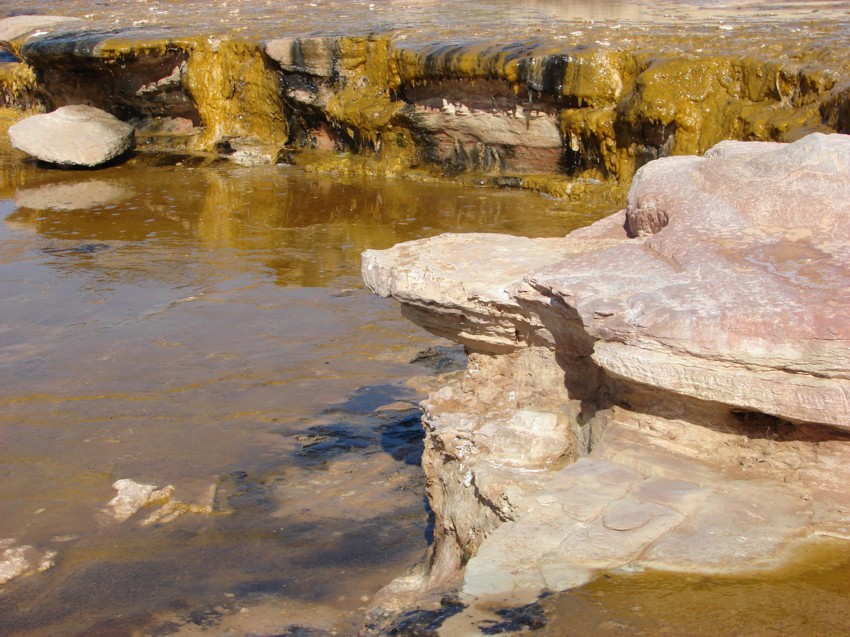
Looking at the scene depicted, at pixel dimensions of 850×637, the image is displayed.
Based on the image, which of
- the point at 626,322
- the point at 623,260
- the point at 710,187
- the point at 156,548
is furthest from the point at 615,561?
the point at 156,548

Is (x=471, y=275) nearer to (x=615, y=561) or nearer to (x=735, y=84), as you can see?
(x=615, y=561)

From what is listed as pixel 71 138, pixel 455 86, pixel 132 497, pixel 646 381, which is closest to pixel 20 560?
pixel 132 497

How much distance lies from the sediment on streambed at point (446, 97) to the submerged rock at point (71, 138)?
0.97 metres

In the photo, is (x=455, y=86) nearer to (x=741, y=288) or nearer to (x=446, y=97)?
(x=446, y=97)

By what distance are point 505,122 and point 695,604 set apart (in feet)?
28.0

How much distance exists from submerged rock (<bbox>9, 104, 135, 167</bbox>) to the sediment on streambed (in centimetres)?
97

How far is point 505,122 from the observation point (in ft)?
34.3

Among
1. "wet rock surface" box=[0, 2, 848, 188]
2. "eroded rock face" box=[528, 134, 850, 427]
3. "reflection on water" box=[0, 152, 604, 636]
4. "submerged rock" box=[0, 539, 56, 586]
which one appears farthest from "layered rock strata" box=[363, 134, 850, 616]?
"wet rock surface" box=[0, 2, 848, 188]

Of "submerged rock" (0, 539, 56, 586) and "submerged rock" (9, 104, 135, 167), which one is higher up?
"submerged rock" (9, 104, 135, 167)

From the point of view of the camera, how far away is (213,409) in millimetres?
5438

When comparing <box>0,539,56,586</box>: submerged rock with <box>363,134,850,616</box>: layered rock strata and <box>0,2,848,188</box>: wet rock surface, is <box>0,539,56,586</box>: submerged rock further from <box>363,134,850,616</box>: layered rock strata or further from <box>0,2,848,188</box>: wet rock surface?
<box>0,2,848,188</box>: wet rock surface

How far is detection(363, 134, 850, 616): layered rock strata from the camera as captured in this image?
2.75m

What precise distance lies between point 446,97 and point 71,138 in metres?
5.19

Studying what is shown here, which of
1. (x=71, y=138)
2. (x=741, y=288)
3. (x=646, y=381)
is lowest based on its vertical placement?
(x=71, y=138)
